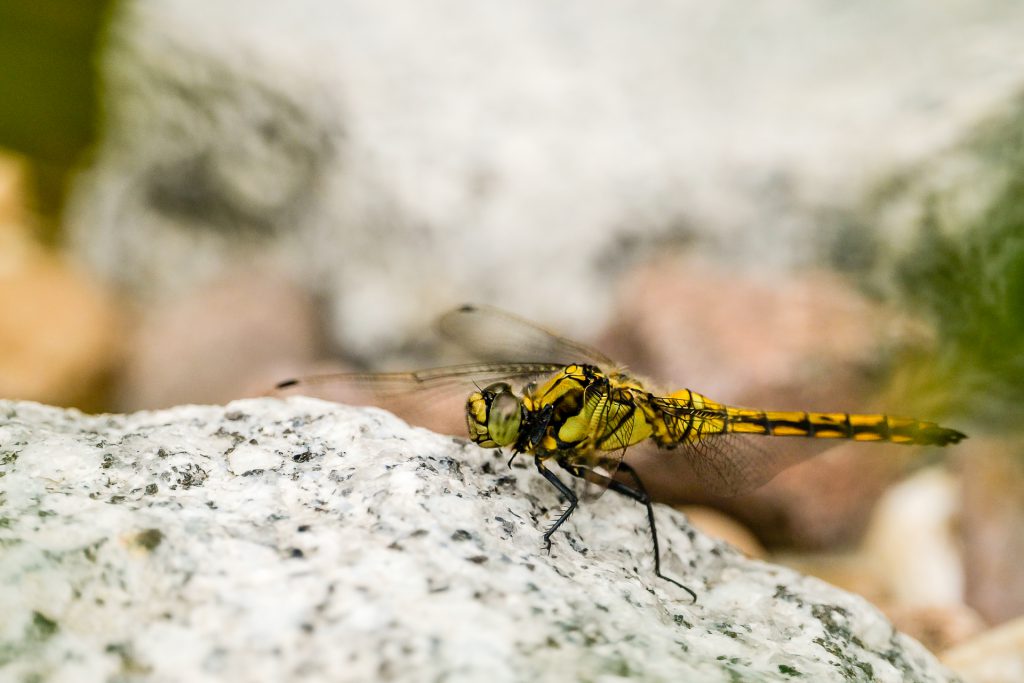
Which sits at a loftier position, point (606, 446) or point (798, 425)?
point (798, 425)

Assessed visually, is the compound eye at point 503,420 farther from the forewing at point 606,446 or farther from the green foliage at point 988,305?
the green foliage at point 988,305

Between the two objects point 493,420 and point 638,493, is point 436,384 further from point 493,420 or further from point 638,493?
point 638,493

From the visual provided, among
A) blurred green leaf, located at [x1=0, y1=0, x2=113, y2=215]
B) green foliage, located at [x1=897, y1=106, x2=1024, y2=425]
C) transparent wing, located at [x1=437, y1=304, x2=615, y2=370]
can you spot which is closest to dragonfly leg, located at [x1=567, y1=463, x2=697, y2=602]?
transparent wing, located at [x1=437, y1=304, x2=615, y2=370]

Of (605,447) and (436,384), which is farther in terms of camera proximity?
(436,384)

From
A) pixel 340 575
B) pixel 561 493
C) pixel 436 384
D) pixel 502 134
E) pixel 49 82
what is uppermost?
pixel 49 82

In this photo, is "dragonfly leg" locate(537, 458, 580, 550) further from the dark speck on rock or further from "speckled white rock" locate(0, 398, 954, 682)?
the dark speck on rock

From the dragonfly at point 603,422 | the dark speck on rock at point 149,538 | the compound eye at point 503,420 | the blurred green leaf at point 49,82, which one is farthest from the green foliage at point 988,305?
the blurred green leaf at point 49,82

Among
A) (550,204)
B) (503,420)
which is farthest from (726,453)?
(550,204)
